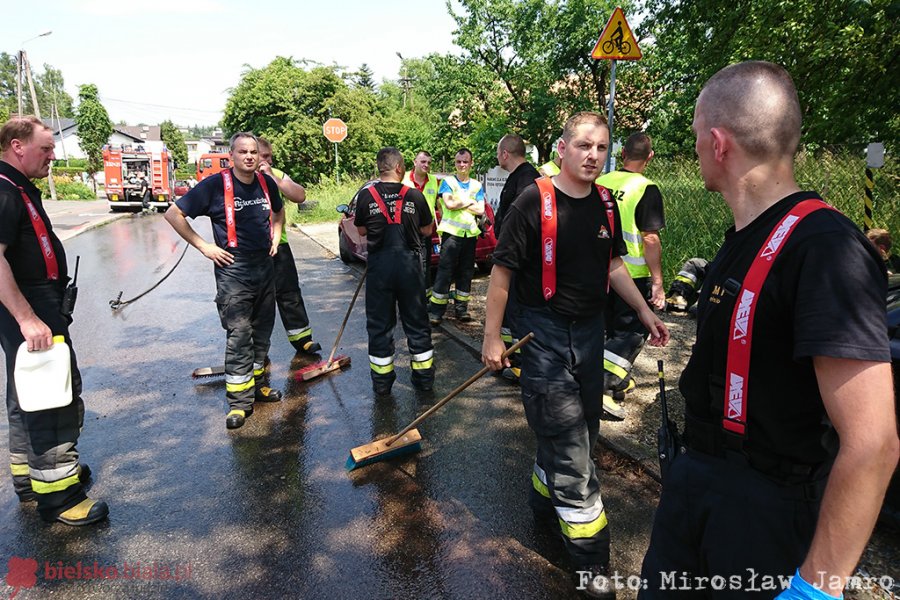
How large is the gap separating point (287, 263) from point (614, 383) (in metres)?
3.46

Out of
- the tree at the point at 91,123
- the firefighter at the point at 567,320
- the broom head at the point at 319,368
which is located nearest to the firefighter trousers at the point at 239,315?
the broom head at the point at 319,368

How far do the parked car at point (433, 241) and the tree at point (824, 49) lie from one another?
414 centimetres

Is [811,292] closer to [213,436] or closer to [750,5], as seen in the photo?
[213,436]

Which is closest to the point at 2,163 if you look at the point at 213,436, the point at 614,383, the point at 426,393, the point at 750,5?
the point at 213,436

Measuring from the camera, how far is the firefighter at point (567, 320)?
2570 mm

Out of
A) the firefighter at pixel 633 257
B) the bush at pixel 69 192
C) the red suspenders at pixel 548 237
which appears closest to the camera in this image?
the red suspenders at pixel 548 237

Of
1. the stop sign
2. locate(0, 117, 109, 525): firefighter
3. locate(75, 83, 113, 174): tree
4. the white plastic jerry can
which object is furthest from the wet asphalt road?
locate(75, 83, 113, 174): tree

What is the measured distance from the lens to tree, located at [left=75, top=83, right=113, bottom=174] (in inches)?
1998

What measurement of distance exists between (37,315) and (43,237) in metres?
0.44

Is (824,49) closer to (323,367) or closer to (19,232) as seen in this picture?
(323,367)

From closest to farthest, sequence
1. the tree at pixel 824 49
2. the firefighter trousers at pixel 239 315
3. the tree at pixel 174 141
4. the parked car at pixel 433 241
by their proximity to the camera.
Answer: the firefighter trousers at pixel 239 315, the tree at pixel 824 49, the parked car at pixel 433 241, the tree at pixel 174 141

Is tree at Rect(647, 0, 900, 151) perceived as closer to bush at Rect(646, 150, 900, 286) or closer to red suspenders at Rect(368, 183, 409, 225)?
bush at Rect(646, 150, 900, 286)

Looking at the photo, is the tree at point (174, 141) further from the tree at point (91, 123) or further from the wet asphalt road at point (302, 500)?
the wet asphalt road at point (302, 500)

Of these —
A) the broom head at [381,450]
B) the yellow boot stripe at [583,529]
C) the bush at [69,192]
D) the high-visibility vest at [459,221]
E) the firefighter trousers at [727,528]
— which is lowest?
the bush at [69,192]
